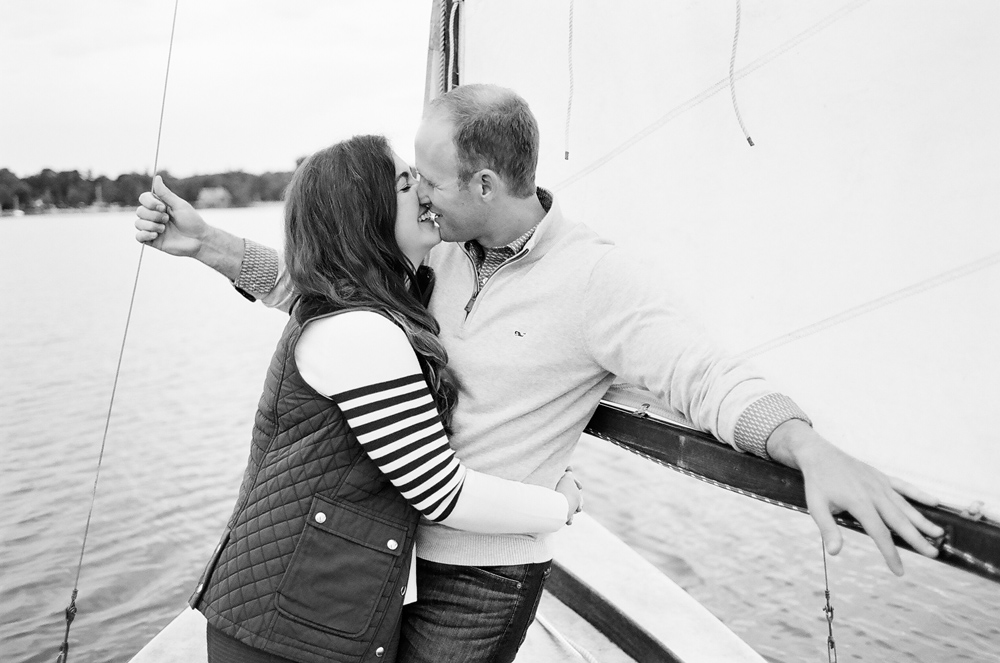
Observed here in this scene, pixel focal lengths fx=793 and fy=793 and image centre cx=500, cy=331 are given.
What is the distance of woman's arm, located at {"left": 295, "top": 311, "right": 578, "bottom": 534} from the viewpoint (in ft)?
3.67

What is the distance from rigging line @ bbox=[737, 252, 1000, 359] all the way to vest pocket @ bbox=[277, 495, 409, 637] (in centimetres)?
69

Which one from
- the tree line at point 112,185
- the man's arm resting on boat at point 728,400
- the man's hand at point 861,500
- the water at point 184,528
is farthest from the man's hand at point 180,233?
the tree line at point 112,185

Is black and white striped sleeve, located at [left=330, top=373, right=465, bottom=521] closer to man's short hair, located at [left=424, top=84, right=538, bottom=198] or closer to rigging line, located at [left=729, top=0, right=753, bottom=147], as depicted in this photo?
man's short hair, located at [left=424, top=84, right=538, bottom=198]

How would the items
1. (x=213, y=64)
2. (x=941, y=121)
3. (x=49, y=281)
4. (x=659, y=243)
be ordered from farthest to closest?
(x=213, y=64) < (x=49, y=281) < (x=659, y=243) < (x=941, y=121)

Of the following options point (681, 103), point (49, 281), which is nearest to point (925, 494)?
point (681, 103)

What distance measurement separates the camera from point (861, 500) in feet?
2.96

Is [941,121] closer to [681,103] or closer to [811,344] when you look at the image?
[811,344]

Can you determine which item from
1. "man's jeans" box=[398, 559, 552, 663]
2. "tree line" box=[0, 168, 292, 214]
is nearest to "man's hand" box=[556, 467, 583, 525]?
"man's jeans" box=[398, 559, 552, 663]

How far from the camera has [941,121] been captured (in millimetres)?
1058

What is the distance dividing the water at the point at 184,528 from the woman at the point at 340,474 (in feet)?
1.14

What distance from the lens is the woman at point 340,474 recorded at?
1137 mm

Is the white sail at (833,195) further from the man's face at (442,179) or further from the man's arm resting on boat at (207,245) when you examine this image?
the man's arm resting on boat at (207,245)

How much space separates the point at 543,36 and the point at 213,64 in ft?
72.1

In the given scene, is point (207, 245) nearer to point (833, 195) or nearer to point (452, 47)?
point (452, 47)
